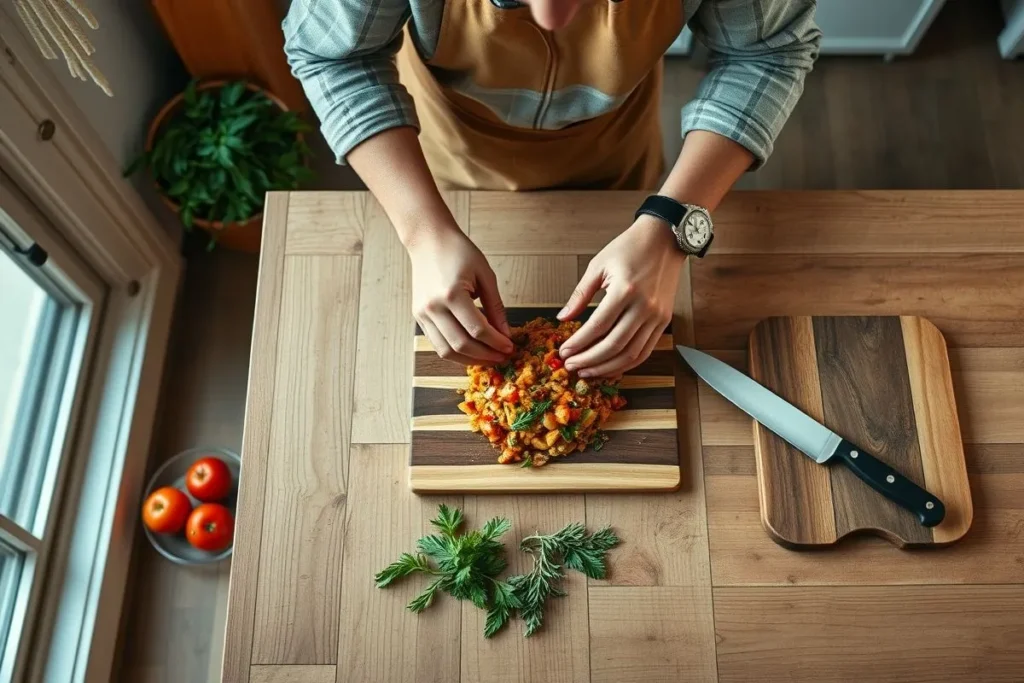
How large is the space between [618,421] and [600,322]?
0.13 meters

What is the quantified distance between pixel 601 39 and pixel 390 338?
0.45 meters

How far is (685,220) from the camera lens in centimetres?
101

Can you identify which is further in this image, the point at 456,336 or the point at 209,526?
the point at 209,526

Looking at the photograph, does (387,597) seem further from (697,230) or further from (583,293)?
(697,230)

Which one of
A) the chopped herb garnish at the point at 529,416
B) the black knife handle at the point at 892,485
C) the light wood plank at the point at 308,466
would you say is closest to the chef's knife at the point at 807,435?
the black knife handle at the point at 892,485

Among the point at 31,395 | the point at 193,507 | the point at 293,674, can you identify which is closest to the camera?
the point at 293,674

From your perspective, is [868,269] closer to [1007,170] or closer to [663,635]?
[663,635]

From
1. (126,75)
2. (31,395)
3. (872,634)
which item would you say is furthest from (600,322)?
(126,75)

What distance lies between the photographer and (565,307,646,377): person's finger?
0.96m

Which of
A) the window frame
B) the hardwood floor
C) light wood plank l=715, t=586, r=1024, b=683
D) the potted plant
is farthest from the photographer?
the hardwood floor

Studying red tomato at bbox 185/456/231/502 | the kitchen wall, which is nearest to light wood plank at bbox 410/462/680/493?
red tomato at bbox 185/456/231/502

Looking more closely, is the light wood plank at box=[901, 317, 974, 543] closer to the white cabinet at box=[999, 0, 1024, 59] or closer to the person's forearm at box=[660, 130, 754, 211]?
the person's forearm at box=[660, 130, 754, 211]

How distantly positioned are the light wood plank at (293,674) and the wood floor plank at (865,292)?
1.99ft

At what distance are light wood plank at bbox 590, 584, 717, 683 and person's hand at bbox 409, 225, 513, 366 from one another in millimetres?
315
